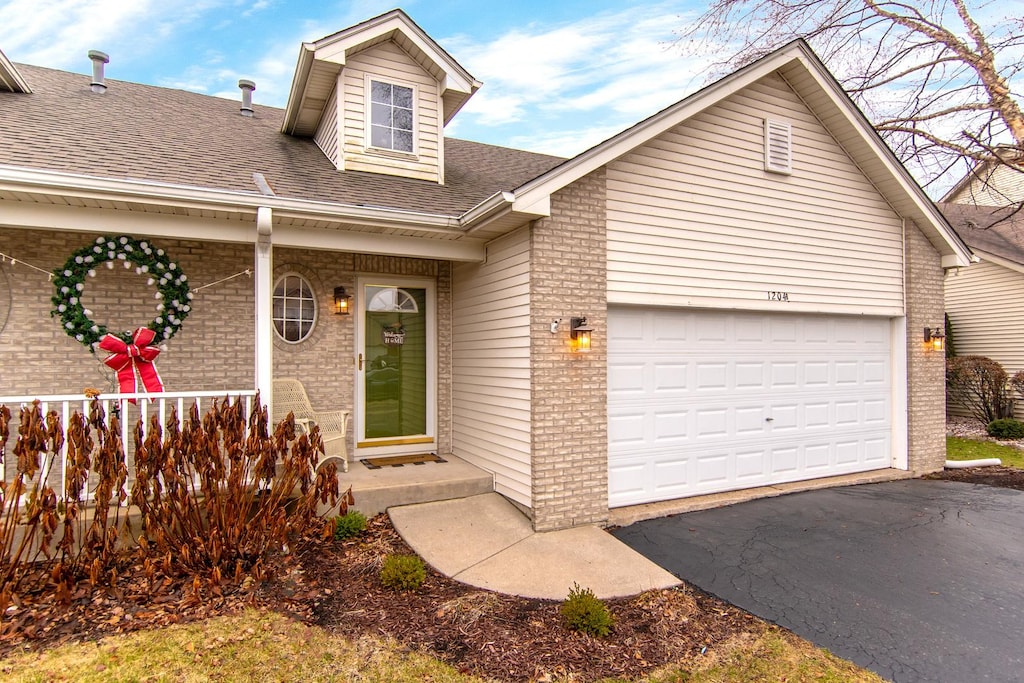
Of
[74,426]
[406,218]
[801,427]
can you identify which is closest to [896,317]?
[801,427]

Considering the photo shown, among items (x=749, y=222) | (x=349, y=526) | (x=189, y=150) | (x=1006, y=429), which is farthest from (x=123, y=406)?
(x=1006, y=429)

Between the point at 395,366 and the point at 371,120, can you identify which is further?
the point at 371,120

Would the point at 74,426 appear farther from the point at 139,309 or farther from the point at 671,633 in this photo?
the point at 671,633

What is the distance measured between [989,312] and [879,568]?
40.6 feet

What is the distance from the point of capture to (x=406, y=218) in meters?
5.73

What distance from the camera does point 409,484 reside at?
5867 millimetres

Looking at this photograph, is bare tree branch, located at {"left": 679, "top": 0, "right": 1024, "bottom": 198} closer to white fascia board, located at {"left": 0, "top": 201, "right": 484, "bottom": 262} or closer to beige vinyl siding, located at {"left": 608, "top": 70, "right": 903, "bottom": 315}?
beige vinyl siding, located at {"left": 608, "top": 70, "right": 903, "bottom": 315}

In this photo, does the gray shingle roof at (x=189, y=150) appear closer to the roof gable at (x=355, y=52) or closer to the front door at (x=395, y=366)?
the roof gable at (x=355, y=52)

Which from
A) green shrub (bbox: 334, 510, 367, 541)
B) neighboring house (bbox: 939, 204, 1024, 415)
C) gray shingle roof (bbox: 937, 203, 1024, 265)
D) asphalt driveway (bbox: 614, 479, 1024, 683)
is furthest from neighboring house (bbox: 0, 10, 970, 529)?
gray shingle roof (bbox: 937, 203, 1024, 265)

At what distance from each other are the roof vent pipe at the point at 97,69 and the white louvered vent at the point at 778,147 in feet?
30.9

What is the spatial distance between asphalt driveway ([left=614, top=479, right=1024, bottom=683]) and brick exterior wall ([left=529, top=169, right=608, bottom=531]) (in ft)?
2.21

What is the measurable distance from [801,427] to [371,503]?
219 inches

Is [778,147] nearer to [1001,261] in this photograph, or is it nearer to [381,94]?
[381,94]

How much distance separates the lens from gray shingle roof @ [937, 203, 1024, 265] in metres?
13.5
